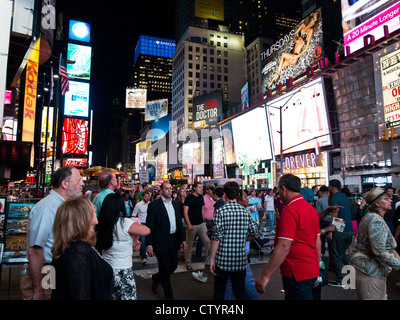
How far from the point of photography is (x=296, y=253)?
11.3ft

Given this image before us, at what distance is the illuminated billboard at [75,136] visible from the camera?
39062 millimetres

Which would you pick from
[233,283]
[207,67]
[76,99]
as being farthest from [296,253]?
[207,67]

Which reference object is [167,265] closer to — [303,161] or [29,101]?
[29,101]

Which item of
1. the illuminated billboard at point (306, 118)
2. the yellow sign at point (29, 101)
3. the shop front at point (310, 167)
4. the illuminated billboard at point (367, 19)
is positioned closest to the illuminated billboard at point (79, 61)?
the yellow sign at point (29, 101)

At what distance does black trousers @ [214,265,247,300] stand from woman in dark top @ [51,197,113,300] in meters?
2.19

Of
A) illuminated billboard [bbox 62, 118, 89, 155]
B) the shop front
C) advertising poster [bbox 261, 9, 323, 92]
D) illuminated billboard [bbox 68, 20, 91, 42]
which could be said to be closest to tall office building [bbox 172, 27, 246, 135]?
advertising poster [bbox 261, 9, 323, 92]

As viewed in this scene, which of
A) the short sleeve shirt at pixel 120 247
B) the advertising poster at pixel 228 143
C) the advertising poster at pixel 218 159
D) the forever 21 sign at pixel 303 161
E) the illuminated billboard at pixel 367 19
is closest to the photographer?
the short sleeve shirt at pixel 120 247

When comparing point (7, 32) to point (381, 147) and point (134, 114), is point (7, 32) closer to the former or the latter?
point (381, 147)

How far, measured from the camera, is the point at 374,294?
3908mm

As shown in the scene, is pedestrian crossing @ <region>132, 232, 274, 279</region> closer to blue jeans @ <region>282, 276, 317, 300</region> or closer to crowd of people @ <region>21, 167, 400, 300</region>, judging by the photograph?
crowd of people @ <region>21, 167, 400, 300</region>

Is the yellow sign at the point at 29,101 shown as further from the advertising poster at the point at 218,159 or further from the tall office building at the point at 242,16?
the tall office building at the point at 242,16

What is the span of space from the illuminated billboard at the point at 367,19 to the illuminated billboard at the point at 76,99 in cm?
3438

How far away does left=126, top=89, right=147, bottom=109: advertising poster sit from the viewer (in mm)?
95812
